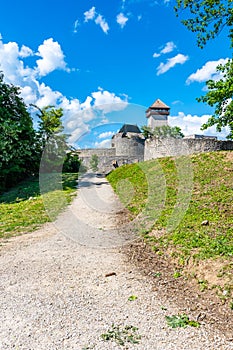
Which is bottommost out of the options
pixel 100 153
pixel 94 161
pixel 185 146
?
pixel 94 161

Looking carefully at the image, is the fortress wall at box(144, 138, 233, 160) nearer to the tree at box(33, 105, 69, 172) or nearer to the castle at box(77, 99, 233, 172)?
the castle at box(77, 99, 233, 172)

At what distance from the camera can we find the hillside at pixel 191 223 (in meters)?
4.64

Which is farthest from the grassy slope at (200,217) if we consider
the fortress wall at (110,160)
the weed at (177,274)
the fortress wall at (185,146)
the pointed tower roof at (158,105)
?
the pointed tower roof at (158,105)

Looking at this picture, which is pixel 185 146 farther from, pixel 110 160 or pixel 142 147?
pixel 142 147

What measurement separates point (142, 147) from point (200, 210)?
104 feet

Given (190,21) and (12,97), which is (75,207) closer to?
(190,21)

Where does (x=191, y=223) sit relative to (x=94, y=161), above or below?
below

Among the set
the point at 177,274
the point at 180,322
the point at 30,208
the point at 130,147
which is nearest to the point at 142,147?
the point at 130,147

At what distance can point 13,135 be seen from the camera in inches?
564

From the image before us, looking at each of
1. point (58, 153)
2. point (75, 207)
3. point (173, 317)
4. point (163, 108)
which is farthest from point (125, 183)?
point (163, 108)

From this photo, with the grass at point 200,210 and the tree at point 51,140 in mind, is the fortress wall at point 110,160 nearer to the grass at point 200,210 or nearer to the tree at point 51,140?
the tree at point 51,140

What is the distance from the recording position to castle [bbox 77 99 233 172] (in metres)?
19.7

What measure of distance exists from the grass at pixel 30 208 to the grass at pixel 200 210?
3.16 metres

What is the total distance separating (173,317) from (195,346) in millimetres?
553
